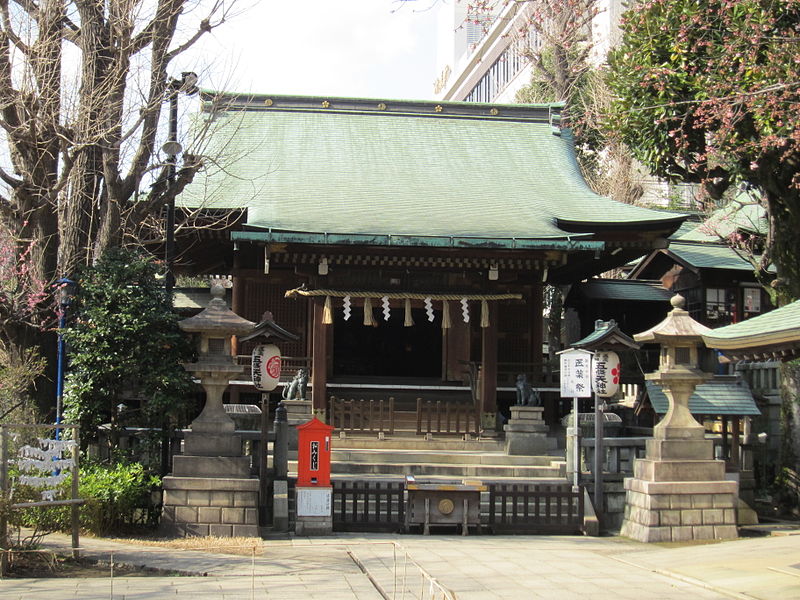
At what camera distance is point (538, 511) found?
1352cm

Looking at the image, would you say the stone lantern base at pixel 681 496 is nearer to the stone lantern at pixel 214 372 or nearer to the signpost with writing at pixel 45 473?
the stone lantern at pixel 214 372

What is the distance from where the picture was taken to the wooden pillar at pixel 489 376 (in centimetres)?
1836

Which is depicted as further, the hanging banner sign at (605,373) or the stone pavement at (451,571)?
the hanging banner sign at (605,373)

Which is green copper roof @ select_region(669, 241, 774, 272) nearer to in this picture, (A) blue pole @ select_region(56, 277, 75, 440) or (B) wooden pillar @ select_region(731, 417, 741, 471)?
(B) wooden pillar @ select_region(731, 417, 741, 471)

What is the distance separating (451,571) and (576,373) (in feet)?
17.2

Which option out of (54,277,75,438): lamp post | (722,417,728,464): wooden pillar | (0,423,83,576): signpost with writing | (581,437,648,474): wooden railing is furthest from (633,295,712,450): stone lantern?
(54,277,75,438): lamp post

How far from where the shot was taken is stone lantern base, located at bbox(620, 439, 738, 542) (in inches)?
510

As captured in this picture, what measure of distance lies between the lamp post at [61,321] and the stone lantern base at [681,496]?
8869mm

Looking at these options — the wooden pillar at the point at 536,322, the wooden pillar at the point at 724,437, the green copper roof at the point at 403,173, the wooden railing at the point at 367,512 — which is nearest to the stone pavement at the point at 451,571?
the wooden railing at the point at 367,512

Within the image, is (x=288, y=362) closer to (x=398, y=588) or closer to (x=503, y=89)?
(x=398, y=588)

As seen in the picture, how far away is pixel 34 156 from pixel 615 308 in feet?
55.7

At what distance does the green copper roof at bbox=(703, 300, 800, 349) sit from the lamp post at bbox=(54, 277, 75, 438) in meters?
9.10

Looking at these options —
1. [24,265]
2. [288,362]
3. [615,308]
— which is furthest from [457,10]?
[24,265]

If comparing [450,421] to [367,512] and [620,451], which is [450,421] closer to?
[620,451]
